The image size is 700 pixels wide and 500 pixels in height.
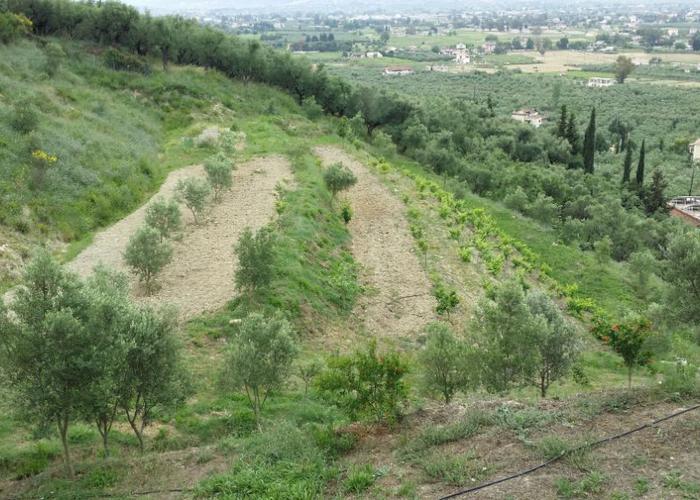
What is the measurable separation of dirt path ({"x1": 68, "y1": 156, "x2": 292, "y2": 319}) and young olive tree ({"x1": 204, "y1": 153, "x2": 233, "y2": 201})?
54cm

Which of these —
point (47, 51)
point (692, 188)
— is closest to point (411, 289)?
point (47, 51)

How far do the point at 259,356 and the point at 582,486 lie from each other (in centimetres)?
718

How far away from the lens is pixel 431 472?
44.5 feet

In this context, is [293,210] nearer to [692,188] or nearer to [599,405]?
[599,405]

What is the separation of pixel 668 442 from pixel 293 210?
19.8m

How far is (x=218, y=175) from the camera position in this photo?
33.2 metres

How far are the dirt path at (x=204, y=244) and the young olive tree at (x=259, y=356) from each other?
4.99 meters

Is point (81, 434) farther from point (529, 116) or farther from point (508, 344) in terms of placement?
point (529, 116)

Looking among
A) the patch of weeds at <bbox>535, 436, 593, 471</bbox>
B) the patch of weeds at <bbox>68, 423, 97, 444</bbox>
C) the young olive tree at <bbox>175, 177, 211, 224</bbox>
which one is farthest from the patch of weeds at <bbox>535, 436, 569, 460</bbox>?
the young olive tree at <bbox>175, 177, 211, 224</bbox>

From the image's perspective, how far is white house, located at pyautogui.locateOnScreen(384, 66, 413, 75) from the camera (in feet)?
448

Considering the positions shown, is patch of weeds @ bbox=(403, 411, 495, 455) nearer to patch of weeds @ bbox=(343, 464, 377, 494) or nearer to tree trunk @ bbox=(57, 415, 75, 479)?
patch of weeds @ bbox=(343, 464, 377, 494)

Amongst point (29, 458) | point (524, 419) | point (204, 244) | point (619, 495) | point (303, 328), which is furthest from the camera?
point (204, 244)

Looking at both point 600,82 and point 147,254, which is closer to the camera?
point 147,254

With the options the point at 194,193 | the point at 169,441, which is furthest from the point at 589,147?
the point at 169,441
